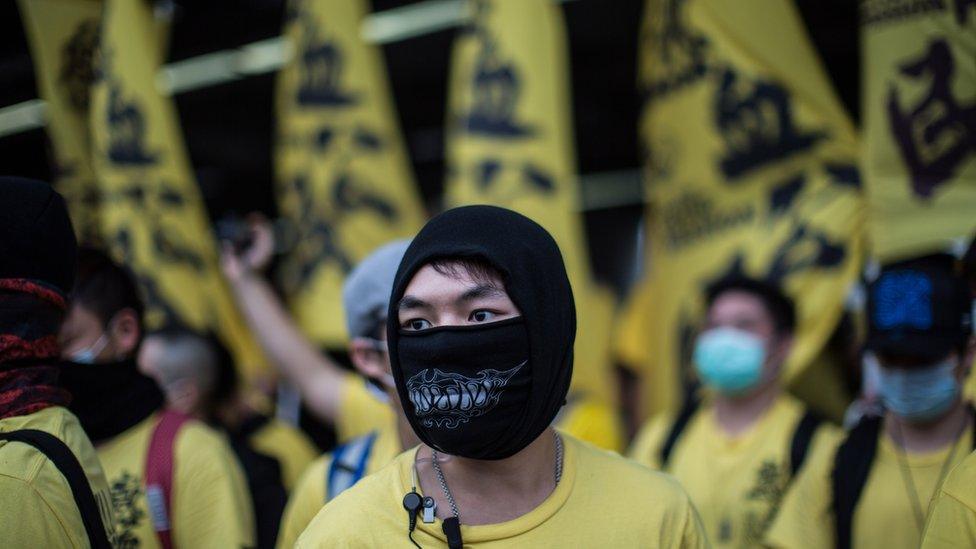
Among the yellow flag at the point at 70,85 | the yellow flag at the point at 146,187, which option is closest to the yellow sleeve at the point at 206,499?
the yellow flag at the point at 146,187

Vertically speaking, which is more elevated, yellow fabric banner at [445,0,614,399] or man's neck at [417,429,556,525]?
yellow fabric banner at [445,0,614,399]

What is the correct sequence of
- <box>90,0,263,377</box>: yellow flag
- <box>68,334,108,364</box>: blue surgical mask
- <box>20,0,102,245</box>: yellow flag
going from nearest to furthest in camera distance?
<box>68,334,108,364</box>: blue surgical mask < <box>90,0,263,377</box>: yellow flag < <box>20,0,102,245</box>: yellow flag

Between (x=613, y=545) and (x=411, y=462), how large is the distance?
429 millimetres

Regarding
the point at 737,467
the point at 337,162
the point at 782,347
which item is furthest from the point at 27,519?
the point at 337,162

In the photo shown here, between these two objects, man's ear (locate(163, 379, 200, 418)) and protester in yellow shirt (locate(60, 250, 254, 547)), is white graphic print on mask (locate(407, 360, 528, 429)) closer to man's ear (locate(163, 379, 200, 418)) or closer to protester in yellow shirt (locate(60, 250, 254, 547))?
protester in yellow shirt (locate(60, 250, 254, 547))

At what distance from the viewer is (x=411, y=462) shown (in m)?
2.02

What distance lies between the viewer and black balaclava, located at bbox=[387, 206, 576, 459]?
6.20ft

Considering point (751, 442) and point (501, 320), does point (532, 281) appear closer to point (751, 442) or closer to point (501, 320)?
point (501, 320)

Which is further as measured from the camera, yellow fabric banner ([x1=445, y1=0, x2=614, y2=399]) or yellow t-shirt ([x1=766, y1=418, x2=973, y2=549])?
yellow fabric banner ([x1=445, y1=0, x2=614, y2=399])

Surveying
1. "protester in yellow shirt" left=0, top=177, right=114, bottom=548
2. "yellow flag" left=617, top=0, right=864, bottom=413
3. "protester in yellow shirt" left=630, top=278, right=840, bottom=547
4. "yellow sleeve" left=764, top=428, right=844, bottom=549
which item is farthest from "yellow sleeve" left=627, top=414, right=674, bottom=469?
"protester in yellow shirt" left=0, top=177, right=114, bottom=548

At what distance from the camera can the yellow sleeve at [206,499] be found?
2.73 meters

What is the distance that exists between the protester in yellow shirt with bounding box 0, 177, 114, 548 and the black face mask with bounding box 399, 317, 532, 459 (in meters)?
0.73

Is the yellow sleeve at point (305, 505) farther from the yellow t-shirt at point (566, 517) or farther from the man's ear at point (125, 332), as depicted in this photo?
the yellow t-shirt at point (566, 517)

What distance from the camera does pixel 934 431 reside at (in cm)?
303
